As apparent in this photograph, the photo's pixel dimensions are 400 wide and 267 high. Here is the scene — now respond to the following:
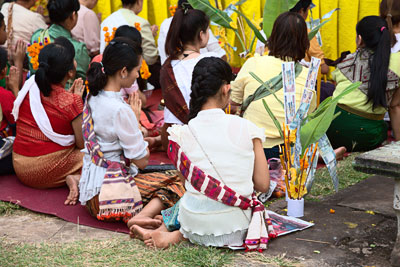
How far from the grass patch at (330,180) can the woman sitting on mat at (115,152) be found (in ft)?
3.02

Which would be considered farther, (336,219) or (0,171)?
(0,171)

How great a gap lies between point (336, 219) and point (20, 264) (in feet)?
5.39

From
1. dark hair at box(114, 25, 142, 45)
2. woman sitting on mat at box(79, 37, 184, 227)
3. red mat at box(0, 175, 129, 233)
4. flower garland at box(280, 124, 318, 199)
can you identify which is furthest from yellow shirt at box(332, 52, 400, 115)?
red mat at box(0, 175, 129, 233)

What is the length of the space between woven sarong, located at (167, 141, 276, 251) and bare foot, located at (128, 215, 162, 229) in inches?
18.1

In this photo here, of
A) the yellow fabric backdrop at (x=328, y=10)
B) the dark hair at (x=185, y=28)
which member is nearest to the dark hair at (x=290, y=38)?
the dark hair at (x=185, y=28)

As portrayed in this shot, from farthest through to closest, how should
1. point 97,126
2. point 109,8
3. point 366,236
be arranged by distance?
point 109,8, point 97,126, point 366,236

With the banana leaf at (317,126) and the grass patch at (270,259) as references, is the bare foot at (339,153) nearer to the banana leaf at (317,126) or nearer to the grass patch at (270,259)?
the banana leaf at (317,126)

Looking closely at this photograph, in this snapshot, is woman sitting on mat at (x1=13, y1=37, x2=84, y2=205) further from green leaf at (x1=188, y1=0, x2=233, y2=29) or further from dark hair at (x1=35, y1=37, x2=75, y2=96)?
green leaf at (x1=188, y1=0, x2=233, y2=29)

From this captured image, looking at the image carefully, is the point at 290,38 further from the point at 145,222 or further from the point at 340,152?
the point at 145,222

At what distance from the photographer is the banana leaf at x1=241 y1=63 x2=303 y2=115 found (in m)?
3.57

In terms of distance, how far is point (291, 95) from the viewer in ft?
10.2

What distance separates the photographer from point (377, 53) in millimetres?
4270

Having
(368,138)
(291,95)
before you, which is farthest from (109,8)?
(291,95)

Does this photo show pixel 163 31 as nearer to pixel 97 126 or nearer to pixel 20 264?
pixel 97 126
